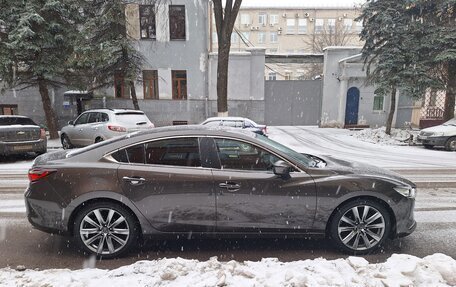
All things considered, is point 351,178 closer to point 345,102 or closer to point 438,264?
point 438,264

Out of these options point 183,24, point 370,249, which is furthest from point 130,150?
point 183,24

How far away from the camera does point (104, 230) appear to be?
362cm

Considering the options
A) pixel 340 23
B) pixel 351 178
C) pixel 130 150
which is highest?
pixel 340 23

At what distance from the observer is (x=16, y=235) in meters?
4.36

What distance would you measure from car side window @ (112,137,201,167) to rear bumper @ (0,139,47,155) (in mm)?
8548

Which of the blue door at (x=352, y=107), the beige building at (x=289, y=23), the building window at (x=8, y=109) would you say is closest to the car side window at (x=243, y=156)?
the blue door at (x=352, y=107)

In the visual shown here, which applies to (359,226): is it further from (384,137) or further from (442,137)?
(384,137)

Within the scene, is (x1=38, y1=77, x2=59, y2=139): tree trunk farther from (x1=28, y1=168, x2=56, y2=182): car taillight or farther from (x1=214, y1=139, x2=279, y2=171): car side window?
(x1=214, y1=139, x2=279, y2=171): car side window

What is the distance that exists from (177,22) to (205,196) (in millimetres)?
18566

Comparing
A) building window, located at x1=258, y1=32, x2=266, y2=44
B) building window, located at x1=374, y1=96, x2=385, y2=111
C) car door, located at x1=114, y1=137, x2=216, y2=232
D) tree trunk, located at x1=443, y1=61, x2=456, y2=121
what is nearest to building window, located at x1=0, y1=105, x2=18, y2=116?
car door, located at x1=114, y1=137, x2=216, y2=232

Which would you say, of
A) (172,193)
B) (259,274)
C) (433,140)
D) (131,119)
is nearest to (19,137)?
(131,119)

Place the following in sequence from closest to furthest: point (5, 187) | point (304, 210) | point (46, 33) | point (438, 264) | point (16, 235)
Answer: point (438, 264) → point (304, 210) → point (16, 235) → point (5, 187) → point (46, 33)

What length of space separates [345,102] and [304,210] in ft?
60.0

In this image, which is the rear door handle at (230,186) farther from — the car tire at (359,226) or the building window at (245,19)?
the building window at (245,19)
